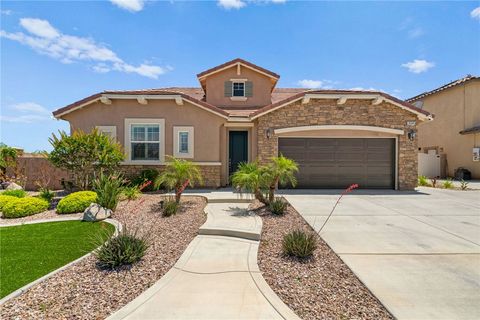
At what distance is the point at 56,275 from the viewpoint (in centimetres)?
367

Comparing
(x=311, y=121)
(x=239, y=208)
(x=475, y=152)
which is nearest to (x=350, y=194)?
(x=311, y=121)

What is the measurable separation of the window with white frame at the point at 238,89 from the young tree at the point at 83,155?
294 inches

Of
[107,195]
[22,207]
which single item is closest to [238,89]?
[107,195]

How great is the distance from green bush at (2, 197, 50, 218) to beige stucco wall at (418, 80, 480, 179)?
25866 mm

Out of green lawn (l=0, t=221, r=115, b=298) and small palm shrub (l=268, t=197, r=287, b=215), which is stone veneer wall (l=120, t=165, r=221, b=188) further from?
green lawn (l=0, t=221, r=115, b=298)

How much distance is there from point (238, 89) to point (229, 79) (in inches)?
30.3

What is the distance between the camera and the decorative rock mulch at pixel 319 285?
9.64 ft

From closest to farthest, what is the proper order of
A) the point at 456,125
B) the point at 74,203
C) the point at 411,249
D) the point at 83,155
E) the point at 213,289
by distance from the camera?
the point at 213,289 < the point at 411,249 < the point at 74,203 < the point at 83,155 < the point at 456,125

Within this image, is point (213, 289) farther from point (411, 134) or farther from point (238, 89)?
point (411, 134)

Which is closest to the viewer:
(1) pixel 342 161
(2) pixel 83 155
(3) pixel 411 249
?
(3) pixel 411 249

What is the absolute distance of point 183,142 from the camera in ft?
37.9

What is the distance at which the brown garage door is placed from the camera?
1188 centimetres

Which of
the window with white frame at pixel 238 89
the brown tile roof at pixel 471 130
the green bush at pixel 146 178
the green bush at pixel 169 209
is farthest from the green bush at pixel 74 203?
the brown tile roof at pixel 471 130

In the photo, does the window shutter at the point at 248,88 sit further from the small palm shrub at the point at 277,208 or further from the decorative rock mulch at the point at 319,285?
the decorative rock mulch at the point at 319,285
